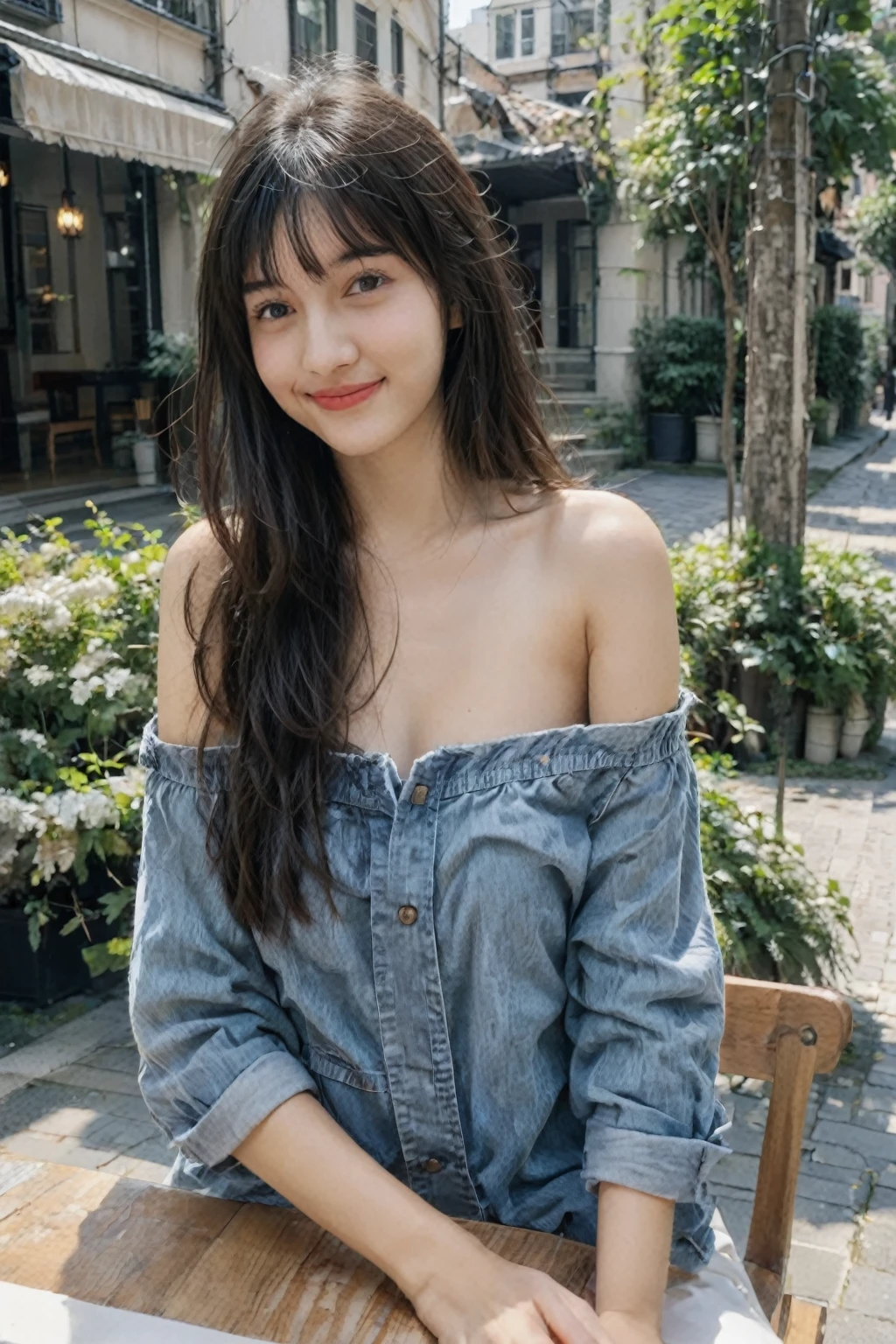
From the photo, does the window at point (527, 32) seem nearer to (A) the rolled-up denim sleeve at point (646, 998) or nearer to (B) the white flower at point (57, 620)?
(B) the white flower at point (57, 620)

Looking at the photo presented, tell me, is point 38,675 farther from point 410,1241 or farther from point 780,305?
point 780,305

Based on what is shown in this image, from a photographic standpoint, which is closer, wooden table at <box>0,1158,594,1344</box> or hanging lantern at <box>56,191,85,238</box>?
wooden table at <box>0,1158,594,1344</box>

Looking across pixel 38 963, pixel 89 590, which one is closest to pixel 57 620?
pixel 89 590

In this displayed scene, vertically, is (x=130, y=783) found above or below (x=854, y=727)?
above

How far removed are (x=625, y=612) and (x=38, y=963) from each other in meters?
2.61

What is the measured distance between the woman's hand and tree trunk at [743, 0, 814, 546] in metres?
5.37

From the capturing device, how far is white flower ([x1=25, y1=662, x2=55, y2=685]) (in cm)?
352

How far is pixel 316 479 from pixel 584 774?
0.50 m

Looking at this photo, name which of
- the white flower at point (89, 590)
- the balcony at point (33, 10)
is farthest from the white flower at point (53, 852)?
the balcony at point (33, 10)

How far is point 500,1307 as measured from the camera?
1206mm

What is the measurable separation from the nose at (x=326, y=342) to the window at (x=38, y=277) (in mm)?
13476

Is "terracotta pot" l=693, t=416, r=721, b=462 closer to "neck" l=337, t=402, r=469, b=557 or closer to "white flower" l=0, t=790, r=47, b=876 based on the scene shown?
"white flower" l=0, t=790, r=47, b=876

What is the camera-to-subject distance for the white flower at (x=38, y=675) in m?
3.52

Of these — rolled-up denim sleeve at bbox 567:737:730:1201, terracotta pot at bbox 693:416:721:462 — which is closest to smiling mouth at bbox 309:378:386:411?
rolled-up denim sleeve at bbox 567:737:730:1201
